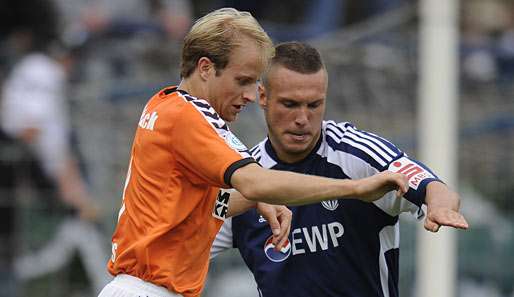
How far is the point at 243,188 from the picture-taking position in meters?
3.91

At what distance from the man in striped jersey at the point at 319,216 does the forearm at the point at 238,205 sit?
0.93 feet

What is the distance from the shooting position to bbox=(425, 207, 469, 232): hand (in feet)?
12.2

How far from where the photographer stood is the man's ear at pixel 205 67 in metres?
4.19

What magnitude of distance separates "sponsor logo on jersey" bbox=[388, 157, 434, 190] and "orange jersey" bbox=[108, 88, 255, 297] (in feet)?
2.22

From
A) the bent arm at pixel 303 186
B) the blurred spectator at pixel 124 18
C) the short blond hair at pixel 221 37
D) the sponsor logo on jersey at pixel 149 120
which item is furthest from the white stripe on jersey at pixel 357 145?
the blurred spectator at pixel 124 18

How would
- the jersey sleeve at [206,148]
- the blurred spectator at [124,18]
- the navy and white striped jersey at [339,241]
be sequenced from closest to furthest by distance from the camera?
1. the jersey sleeve at [206,148]
2. the navy and white striped jersey at [339,241]
3. the blurred spectator at [124,18]

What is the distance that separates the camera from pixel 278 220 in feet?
14.6

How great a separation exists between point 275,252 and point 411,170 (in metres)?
0.81

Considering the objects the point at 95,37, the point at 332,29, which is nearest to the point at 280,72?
the point at 95,37

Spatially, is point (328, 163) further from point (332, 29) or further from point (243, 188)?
point (332, 29)

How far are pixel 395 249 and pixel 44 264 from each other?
3931mm

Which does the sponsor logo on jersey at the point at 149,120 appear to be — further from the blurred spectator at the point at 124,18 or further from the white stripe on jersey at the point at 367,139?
the blurred spectator at the point at 124,18

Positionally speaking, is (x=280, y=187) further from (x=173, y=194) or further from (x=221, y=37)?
(x=221, y=37)

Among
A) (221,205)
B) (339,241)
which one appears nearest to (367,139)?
(339,241)
